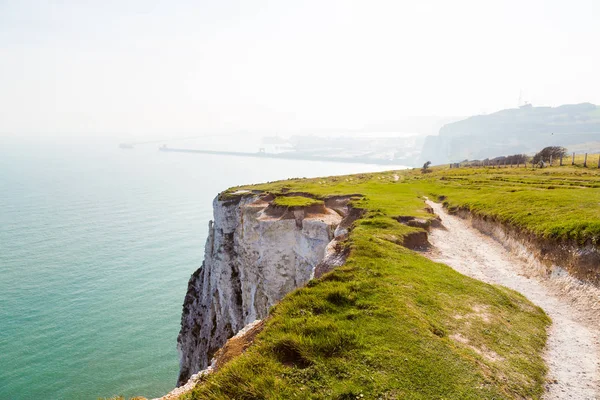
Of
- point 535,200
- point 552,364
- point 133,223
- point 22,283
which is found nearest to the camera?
point 552,364

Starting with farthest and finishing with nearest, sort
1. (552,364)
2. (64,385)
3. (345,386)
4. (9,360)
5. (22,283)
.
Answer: (22,283)
(9,360)
(64,385)
(552,364)
(345,386)

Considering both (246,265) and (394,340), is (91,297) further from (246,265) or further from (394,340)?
(394,340)

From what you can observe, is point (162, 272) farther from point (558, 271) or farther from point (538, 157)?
point (538, 157)

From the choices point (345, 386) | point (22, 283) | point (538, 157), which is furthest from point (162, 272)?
point (538, 157)

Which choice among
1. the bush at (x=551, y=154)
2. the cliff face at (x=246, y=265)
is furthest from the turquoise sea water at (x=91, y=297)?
the bush at (x=551, y=154)

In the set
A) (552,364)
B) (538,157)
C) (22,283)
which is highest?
(538,157)

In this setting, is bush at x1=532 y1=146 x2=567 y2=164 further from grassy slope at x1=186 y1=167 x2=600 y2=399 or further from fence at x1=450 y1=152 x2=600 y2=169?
grassy slope at x1=186 y1=167 x2=600 y2=399

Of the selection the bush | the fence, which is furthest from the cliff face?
the bush

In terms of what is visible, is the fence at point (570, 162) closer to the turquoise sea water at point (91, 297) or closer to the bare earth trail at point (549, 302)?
the bare earth trail at point (549, 302)
